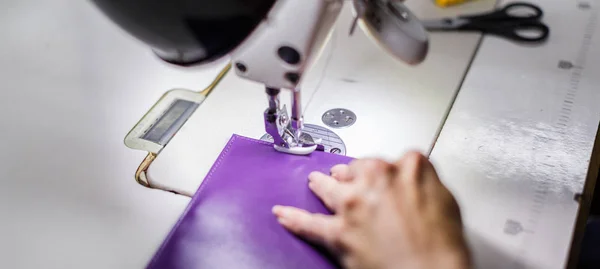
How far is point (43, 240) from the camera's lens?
2.50 feet

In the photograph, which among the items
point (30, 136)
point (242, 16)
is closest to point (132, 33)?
point (242, 16)

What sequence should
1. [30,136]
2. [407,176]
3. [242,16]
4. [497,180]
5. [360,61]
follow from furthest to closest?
[360,61] < [30,136] < [497,180] < [407,176] < [242,16]

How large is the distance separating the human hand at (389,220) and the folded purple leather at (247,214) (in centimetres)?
3

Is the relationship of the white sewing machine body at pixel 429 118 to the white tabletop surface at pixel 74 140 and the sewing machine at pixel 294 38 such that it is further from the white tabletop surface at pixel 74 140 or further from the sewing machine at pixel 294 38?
the sewing machine at pixel 294 38

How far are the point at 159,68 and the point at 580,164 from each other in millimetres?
727

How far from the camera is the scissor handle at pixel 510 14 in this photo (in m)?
1.10

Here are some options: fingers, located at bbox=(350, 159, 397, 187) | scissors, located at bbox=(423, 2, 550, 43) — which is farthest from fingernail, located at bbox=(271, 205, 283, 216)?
scissors, located at bbox=(423, 2, 550, 43)

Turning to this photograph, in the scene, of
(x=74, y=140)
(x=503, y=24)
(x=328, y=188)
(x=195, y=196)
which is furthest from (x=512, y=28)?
(x=74, y=140)

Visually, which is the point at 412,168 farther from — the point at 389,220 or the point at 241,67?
the point at 241,67

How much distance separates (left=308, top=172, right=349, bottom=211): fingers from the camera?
0.70 m

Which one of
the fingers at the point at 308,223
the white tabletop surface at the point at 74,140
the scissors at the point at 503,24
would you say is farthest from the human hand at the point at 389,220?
the scissors at the point at 503,24

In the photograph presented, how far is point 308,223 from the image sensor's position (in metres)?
0.69

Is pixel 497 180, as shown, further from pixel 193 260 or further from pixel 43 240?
pixel 43 240

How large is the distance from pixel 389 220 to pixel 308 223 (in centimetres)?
11
